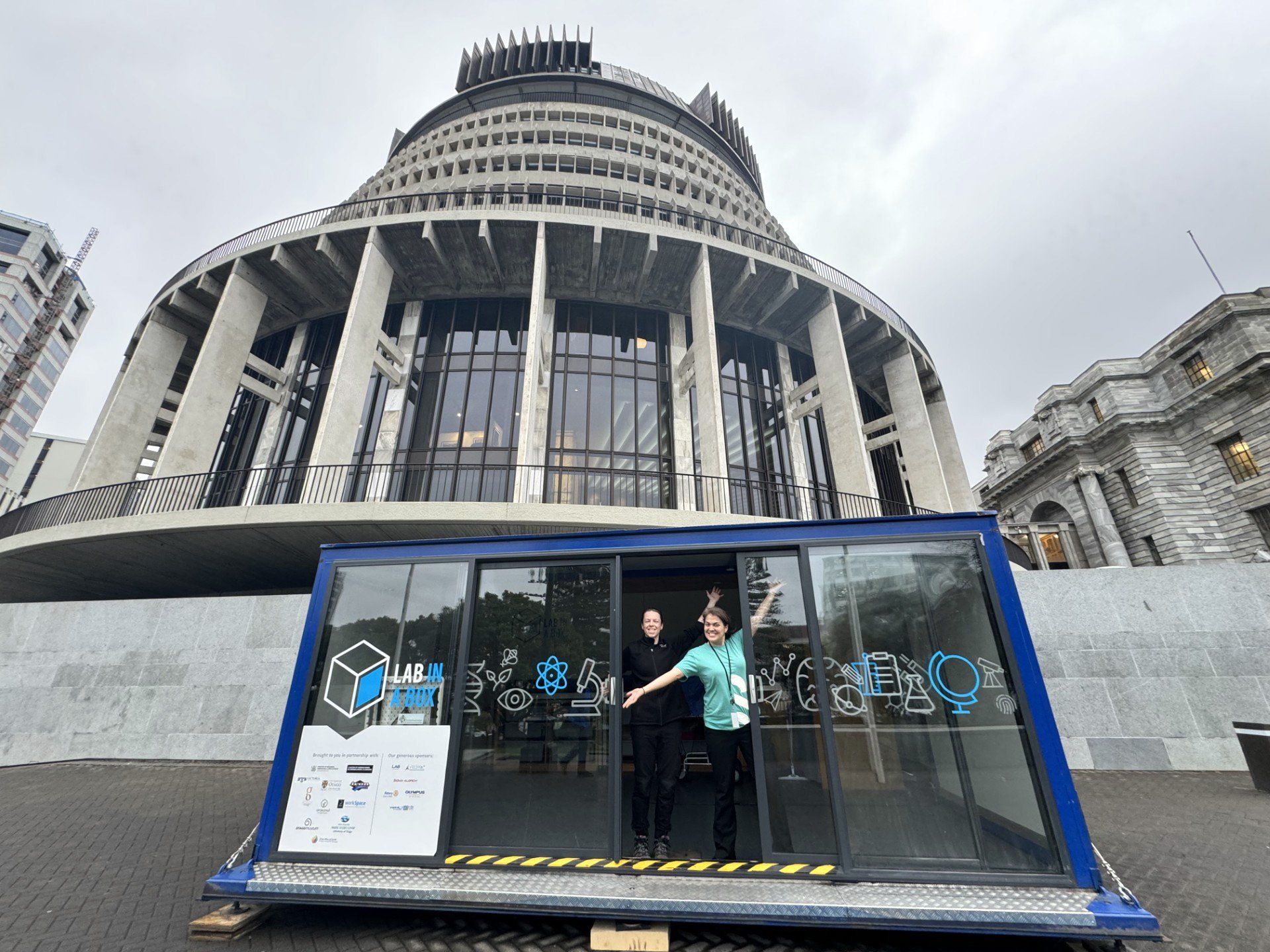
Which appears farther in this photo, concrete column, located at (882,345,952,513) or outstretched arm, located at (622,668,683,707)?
concrete column, located at (882,345,952,513)

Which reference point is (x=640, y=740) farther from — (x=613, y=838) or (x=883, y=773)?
(x=883, y=773)

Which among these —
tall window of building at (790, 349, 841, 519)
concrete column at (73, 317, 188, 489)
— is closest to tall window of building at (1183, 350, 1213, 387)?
tall window of building at (790, 349, 841, 519)

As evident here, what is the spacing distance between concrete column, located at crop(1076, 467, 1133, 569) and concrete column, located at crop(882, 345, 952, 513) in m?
26.5

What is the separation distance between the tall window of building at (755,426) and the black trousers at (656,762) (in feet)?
44.2

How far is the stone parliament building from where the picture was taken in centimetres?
2956

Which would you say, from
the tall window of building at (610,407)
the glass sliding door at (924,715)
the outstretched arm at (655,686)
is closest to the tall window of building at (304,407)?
the tall window of building at (610,407)

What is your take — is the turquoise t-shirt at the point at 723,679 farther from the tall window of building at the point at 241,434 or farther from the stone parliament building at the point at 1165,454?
the stone parliament building at the point at 1165,454

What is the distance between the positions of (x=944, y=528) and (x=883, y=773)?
Answer: 1.86m

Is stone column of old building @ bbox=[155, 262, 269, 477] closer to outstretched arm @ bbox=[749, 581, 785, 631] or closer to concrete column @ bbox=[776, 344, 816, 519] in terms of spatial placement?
outstretched arm @ bbox=[749, 581, 785, 631]

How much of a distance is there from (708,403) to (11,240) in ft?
302

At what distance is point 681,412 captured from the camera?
59.1ft

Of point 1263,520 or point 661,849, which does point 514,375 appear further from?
point 1263,520

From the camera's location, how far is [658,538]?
4.20 metres

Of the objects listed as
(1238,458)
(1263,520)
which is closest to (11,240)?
(1238,458)
